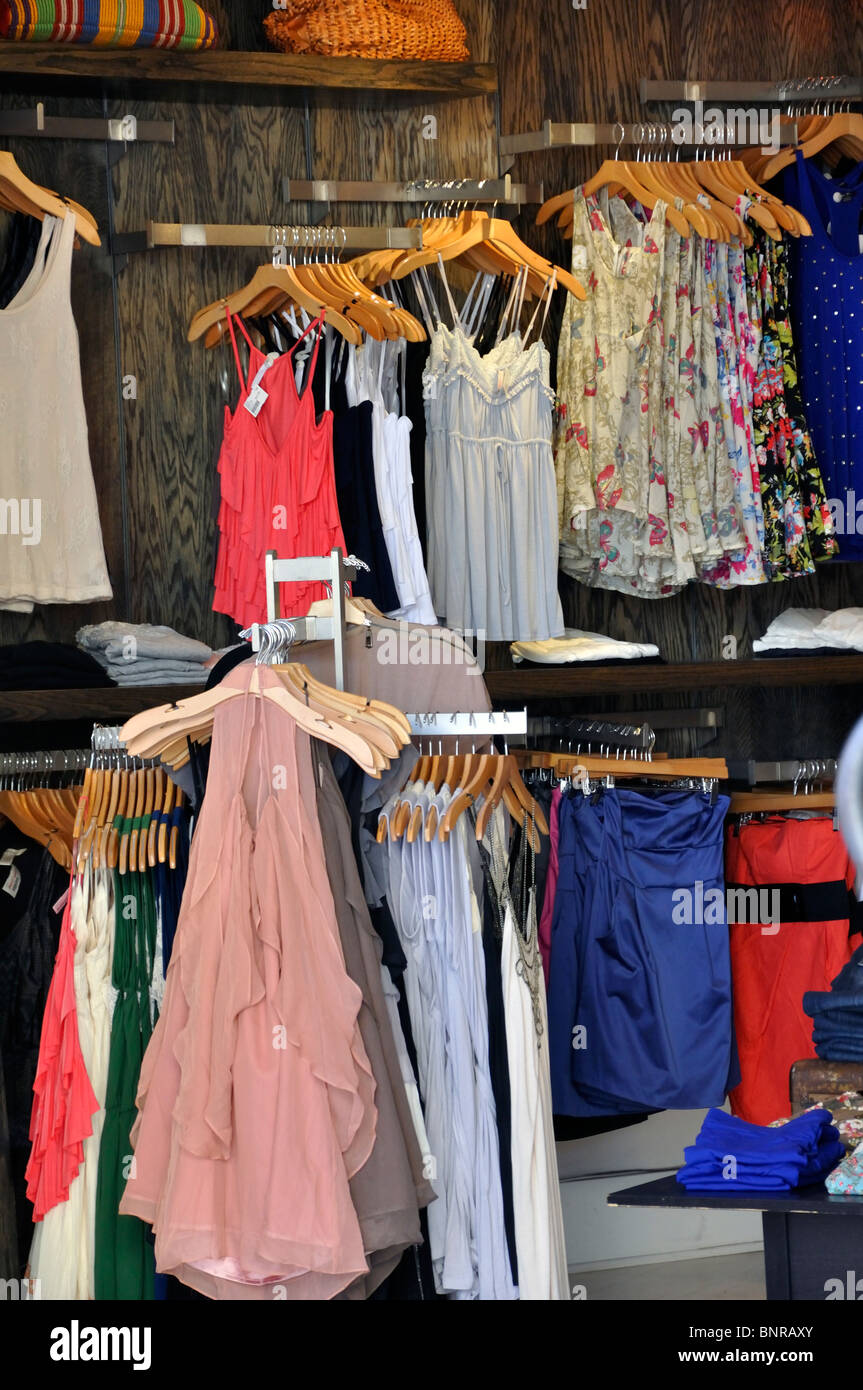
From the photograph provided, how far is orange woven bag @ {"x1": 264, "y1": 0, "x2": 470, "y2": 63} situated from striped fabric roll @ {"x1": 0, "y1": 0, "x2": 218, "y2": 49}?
33cm

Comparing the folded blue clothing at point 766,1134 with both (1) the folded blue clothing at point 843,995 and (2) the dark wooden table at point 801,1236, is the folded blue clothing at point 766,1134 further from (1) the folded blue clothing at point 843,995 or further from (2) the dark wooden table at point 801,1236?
(1) the folded blue clothing at point 843,995

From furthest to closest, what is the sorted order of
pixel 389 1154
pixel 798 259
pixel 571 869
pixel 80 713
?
1. pixel 798 259
2. pixel 571 869
3. pixel 80 713
4. pixel 389 1154

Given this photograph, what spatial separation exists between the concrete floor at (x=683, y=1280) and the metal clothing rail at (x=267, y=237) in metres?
2.86

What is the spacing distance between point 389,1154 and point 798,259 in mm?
3037

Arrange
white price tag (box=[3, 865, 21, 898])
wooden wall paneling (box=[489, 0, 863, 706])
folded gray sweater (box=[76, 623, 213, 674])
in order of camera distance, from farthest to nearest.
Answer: wooden wall paneling (box=[489, 0, 863, 706]) < folded gray sweater (box=[76, 623, 213, 674]) < white price tag (box=[3, 865, 21, 898])

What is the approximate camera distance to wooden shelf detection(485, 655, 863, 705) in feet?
13.2

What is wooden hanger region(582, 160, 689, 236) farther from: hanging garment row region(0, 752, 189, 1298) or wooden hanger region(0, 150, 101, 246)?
hanging garment row region(0, 752, 189, 1298)

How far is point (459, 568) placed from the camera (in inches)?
157

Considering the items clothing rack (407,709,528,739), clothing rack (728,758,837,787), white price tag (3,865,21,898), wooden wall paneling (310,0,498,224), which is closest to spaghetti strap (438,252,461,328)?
wooden wall paneling (310,0,498,224)

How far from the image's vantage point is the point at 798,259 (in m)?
4.39
